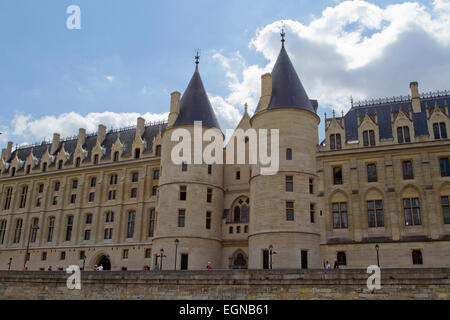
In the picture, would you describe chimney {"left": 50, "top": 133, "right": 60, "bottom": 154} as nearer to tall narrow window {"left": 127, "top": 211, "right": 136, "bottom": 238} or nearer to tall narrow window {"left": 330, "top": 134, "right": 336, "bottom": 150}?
tall narrow window {"left": 127, "top": 211, "right": 136, "bottom": 238}

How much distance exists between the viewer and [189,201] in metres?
39.9

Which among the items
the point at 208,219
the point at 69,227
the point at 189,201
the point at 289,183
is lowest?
the point at 208,219

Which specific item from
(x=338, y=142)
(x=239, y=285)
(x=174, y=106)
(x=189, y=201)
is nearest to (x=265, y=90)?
(x=338, y=142)

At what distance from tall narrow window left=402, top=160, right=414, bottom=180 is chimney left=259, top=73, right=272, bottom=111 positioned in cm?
1259

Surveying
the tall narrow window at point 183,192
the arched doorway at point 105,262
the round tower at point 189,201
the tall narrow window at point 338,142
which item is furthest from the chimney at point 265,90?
the arched doorway at point 105,262

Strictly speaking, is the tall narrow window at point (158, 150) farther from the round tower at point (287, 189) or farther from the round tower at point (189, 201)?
the round tower at point (287, 189)

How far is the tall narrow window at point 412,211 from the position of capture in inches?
1383

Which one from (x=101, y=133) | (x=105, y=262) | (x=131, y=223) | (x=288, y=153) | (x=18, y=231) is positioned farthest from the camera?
(x=101, y=133)

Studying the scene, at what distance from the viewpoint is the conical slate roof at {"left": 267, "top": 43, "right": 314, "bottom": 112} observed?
37.6 metres

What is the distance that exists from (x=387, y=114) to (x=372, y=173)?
669cm

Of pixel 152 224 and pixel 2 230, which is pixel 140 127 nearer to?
pixel 152 224

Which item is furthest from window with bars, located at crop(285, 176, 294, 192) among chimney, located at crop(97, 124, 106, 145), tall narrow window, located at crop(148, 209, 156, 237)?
chimney, located at crop(97, 124, 106, 145)

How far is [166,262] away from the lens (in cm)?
3791

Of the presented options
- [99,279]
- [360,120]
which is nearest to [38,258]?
[99,279]
